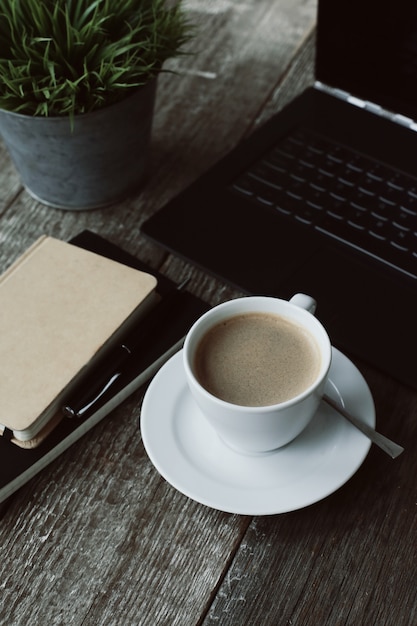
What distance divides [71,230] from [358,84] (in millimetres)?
378

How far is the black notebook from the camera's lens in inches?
22.0

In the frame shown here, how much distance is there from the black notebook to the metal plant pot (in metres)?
0.07

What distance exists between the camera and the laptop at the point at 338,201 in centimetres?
66

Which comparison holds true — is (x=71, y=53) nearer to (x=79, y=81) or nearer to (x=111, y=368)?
(x=79, y=81)

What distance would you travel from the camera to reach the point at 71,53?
67 centimetres

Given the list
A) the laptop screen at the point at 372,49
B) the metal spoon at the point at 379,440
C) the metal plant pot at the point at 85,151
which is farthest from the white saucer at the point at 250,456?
the laptop screen at the point at 372,49

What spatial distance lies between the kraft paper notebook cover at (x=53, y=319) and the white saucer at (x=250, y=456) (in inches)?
2.8

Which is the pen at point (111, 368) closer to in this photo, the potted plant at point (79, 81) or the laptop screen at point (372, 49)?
the potted plant at point (79, 81)

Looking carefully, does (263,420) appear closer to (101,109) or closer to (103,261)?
(103,261)

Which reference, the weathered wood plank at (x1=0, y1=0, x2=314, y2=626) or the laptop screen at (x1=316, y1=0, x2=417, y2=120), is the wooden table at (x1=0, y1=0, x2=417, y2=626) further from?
the laptop screen at (x1=316, y1=0, x2=417, y2=120)

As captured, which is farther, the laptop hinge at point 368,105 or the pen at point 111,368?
the laptop hinge at point 368,105

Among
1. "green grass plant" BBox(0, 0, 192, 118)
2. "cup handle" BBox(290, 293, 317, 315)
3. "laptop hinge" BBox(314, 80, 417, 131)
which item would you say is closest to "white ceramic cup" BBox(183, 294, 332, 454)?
"cup handle" BBox(290, 293, 317, 315)

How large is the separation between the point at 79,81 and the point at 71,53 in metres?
0.04

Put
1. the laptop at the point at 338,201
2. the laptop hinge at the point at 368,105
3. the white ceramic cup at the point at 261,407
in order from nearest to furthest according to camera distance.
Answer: the white ceramic cup at the point at 261,407 → the laptop at the point at 338,201 → the laptop hinge at the point at 368,105
